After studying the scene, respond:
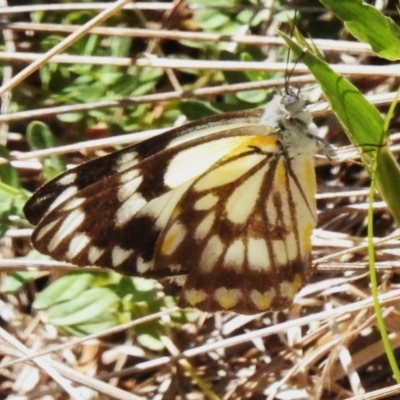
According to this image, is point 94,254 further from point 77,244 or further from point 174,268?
point 174,268

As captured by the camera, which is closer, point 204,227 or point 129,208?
point 129,208

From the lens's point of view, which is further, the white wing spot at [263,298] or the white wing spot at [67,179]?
the white wing spot at [263,298]

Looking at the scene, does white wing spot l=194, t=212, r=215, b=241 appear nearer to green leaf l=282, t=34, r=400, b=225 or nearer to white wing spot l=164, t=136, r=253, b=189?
white wing spot l=164, t=136, r=253, b=189

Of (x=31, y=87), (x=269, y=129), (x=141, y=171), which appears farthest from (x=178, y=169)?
(x=31, y=87)

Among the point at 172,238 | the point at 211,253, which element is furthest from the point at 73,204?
the point at 211,253

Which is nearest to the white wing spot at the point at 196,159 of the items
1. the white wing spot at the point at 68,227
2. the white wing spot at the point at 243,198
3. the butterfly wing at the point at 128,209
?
the butterfly wing at the point at 128,209

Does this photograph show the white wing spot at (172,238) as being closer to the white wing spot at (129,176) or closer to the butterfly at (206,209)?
the butterfly at (206,209)
